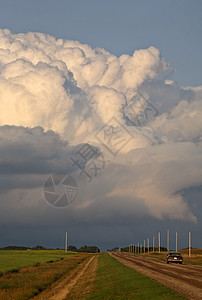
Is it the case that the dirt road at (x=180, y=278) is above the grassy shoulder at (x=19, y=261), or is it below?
above

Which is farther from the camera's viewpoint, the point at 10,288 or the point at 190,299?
the point at 10,288

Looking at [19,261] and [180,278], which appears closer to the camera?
[180,278]

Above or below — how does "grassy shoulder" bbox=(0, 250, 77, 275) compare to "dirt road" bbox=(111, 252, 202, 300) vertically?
below

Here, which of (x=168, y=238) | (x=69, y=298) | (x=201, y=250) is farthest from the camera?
(x=201, y=250)

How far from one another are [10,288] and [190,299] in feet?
47.6

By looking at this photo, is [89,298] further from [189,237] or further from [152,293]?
[189,237]

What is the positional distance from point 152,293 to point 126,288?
154 inches

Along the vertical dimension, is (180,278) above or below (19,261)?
above

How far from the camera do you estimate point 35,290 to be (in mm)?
29375

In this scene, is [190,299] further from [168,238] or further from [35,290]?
[168,238]

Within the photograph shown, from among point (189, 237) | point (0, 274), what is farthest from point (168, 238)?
point (0, 274)

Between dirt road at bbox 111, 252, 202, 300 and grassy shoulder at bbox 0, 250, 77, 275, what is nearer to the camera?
dirt road at bbox 111, 252, 202, 300

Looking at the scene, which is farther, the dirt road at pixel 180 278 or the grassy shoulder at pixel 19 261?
the grassy shoulder at pixel 19 261

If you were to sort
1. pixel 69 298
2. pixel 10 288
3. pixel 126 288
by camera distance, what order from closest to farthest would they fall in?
pixel 69 298
pixel 126 288
pixel 10 288
